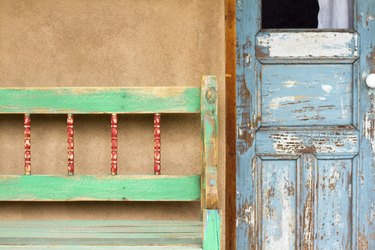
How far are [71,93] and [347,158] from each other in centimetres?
133

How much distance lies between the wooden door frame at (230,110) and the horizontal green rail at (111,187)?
16.5 inches

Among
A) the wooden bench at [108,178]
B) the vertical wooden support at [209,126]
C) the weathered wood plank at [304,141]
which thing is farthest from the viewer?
the weathered wood plank at [304,141]

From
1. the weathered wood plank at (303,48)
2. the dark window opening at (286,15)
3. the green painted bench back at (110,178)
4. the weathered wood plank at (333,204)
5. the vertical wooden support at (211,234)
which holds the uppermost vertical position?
the dark window opening at (286,15)

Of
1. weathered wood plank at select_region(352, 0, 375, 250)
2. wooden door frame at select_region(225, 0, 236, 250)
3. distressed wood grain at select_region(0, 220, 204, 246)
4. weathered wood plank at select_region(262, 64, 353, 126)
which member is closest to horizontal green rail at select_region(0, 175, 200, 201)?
distressed wood grain at select_region(0, 220, 204, 246)

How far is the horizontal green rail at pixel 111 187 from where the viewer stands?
2.31 metres

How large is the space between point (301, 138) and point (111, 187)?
38.1 inches

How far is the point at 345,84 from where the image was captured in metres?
2.79

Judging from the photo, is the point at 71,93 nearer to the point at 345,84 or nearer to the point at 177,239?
the point at 177,239

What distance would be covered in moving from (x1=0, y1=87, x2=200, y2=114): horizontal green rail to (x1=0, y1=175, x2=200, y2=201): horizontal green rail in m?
0.27

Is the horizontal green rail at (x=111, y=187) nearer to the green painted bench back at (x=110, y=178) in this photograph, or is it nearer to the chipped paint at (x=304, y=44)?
the green painted bench back at (x=110, y=178)

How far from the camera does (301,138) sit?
2.77 meters

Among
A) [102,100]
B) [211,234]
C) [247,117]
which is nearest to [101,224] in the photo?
[102,100]

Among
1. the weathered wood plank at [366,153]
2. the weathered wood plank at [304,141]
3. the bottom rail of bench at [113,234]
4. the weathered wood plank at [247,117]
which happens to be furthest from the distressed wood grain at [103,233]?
the weathered wood plank at [366,153]

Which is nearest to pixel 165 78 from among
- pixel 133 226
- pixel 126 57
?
pixel 126 57
